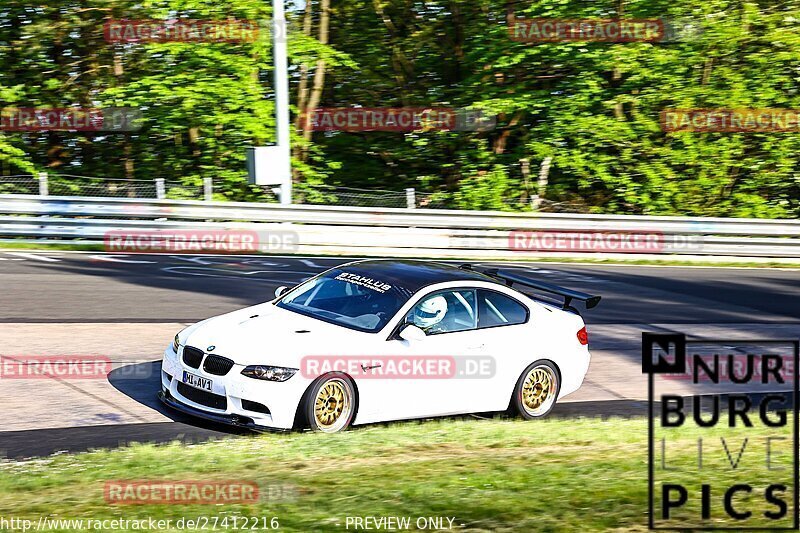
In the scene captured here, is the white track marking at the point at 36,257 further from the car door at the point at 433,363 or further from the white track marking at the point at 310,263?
the car door at the point at 433,363

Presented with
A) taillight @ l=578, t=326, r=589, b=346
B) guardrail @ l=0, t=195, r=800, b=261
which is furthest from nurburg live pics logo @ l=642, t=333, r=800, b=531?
guardrail @ l=0, t=195, r=800, b=261

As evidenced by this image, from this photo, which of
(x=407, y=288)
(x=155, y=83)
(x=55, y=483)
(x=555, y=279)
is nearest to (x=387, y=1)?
(x=155, y=83)

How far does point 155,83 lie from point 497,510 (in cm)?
1936

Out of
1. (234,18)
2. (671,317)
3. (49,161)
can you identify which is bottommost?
(671,317)

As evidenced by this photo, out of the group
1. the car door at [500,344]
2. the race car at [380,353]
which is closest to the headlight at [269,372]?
the race car at [380,353]

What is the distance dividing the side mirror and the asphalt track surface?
206 centimetres

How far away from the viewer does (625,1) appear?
24.7m

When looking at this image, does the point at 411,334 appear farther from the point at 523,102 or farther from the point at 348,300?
the point at 523,102

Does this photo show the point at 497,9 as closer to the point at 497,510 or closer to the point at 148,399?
the point at 148,399

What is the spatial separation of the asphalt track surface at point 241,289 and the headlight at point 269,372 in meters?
1.16

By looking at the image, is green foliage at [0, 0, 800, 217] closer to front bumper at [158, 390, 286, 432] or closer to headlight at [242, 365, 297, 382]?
front bumper at [158, 390, 286, 432]

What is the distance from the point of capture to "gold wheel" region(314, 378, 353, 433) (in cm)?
830

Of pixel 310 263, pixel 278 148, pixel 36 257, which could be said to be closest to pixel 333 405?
pixel 310 263

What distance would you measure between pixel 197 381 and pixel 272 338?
2.48 ft
